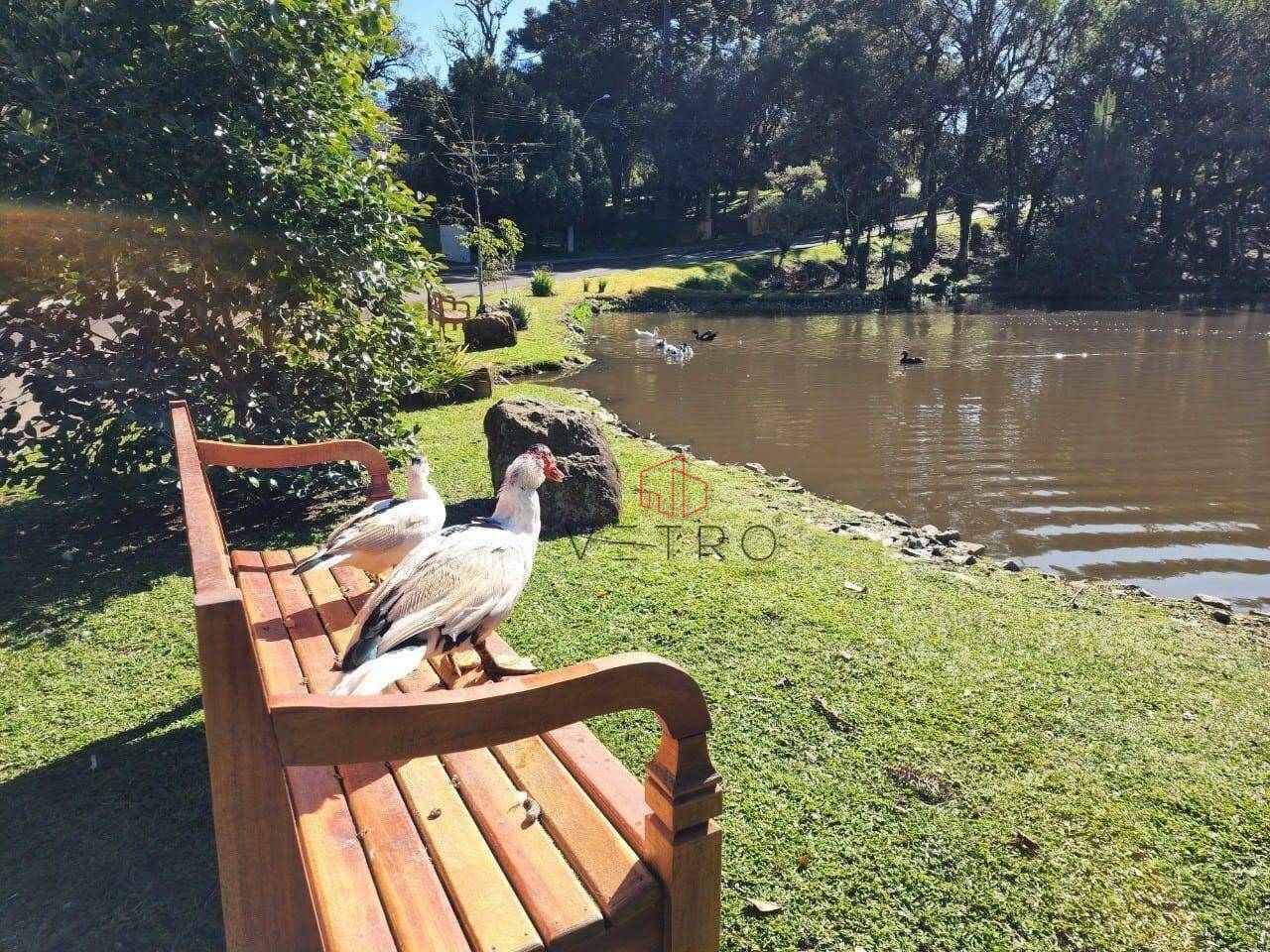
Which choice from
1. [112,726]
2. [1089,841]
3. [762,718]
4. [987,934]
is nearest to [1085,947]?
[987,934]

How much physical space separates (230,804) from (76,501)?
7036 mm

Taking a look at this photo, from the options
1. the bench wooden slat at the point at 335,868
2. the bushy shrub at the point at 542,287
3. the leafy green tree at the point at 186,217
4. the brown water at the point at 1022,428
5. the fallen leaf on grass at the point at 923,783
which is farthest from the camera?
the bushy shrub at the point at 542,287

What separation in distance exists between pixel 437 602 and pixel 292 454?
2.14 meters

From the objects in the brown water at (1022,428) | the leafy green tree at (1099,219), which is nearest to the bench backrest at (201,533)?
the brown water at (1022,428)

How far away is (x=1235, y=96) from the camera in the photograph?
3581cm

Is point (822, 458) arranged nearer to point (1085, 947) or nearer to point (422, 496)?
point (422, 496)

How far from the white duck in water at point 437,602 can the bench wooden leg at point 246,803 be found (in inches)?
17.4

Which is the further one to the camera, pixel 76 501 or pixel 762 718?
pixel 76 501

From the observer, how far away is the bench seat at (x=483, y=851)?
184cm

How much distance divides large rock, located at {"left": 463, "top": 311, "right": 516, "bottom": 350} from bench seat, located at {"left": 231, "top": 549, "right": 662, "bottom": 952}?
54.3 feet

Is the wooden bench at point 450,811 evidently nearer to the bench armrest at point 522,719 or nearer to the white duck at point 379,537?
the bench armrest at point 522,719

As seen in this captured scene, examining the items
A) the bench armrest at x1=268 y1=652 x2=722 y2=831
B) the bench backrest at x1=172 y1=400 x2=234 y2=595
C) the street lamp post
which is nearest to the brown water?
the bench armrest at x1=268 y1=652 x2=722 y2=831

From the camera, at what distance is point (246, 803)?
5.59 ft

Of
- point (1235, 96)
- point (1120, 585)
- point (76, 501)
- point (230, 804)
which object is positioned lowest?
point (1120, 585)
